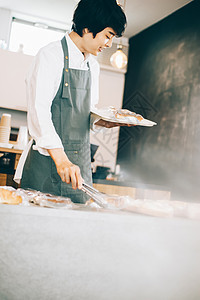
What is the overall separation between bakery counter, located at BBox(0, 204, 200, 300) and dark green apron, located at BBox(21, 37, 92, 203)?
566 millimetres

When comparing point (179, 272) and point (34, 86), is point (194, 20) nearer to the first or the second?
point (34, 86)

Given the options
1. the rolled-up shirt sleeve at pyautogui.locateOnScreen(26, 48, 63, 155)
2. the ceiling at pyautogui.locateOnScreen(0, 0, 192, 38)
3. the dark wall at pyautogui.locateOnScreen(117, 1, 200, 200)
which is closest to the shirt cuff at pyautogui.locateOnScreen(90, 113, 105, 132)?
the rolled-up shirt sleeve at pyautogui.locateOnScreen(26, 48, 63, 155)

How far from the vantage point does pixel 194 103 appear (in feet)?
12.2

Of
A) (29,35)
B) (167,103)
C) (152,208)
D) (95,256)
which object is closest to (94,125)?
(152,208)

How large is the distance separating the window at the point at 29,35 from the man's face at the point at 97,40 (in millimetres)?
4157

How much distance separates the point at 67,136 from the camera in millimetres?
1318

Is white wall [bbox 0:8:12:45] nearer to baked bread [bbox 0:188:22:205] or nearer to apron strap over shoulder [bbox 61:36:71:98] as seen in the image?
apron strap over shoulder [bbox 61:36:71:98]

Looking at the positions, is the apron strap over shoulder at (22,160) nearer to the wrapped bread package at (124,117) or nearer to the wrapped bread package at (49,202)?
the wrapped bread package at (124,117)

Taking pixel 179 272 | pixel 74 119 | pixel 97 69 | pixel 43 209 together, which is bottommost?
pixel 179 272

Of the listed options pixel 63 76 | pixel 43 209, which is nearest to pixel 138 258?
pixel 43 209

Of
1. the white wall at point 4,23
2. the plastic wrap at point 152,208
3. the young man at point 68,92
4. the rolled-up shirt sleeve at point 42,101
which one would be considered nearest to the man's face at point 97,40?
the young man at point 68,92

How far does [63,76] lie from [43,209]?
2.46 ft

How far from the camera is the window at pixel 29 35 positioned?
5.19m

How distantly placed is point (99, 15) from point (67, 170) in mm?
638
